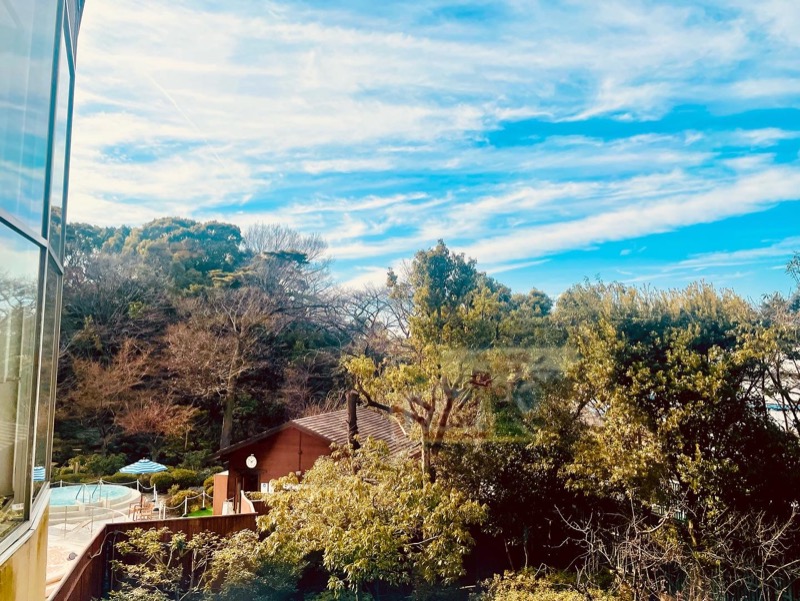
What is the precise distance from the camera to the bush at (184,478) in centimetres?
1537

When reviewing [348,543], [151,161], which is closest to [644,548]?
[348,543]

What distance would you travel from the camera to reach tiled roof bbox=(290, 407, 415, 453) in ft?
36.3

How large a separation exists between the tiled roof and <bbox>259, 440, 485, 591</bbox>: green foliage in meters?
1.94

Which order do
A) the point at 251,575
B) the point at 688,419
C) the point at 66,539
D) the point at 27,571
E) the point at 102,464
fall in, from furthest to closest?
the point at 102,464
the point at 66,539
the point at 251,575
the point at 688,419
the point at 27,571

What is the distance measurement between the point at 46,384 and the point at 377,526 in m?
5.21

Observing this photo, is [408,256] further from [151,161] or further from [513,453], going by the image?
[151,161]

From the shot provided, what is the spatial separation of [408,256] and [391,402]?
4.44m

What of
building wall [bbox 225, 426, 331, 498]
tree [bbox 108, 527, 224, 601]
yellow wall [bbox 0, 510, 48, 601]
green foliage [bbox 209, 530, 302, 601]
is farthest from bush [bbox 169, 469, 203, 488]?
yellow wall [bbox 0, 510, 48, 601]

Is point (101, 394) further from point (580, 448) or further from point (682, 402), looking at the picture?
point (682, 402)

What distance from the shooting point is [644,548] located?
21.7 ft

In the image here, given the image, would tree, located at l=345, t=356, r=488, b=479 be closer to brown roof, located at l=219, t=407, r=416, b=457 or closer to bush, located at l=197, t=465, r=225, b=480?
brown roof, located at l=219, t=407, r=416, b=457

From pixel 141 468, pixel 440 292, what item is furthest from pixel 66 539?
pixel 440 292

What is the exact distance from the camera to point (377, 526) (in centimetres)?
763

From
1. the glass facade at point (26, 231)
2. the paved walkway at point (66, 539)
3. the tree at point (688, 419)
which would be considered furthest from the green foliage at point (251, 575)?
the glass facade at point (26, 231)
